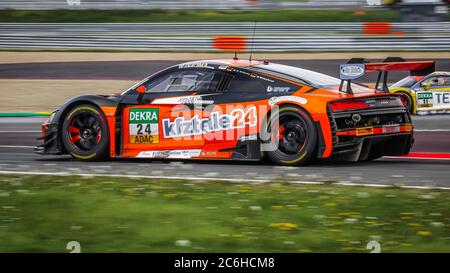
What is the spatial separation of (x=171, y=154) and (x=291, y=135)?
1.57 meters

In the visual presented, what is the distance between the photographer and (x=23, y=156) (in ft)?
39.7

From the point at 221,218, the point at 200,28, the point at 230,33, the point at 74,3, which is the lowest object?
the point at 221,218

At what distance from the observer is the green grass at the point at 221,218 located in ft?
19.7

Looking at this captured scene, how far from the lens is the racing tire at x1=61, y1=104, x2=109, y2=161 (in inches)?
430

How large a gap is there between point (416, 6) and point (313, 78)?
27417 millimetres

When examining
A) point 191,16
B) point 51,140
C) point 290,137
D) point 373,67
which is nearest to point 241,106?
point 290,137

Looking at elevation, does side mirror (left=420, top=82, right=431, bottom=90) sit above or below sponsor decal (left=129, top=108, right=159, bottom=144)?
above

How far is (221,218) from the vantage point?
6.85 m

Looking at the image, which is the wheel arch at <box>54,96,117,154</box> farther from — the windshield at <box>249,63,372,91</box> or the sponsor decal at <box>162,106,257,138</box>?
the windshield at <box>249,63,372,91</box>

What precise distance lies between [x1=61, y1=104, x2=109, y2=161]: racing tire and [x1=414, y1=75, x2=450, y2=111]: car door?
Answer: 10.1m

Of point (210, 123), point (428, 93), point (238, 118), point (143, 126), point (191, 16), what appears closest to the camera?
point (238, 118)

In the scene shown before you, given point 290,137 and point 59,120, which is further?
point 59,120

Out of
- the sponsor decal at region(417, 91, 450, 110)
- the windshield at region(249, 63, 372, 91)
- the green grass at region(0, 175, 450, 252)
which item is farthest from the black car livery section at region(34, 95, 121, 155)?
the sponsor decal at region(417, 91, 450, 110)

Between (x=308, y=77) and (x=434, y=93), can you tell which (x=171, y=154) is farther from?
(x=434, y=93)
